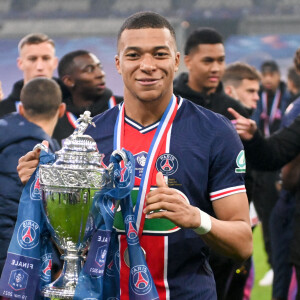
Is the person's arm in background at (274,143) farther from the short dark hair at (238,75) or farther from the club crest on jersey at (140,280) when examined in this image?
the short dark hair at (238,75)

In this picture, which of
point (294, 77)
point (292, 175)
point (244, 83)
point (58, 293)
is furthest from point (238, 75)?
point (58, 293)

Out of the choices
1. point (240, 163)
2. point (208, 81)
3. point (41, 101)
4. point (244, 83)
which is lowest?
point (240, 163)

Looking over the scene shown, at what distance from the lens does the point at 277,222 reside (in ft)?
17.0

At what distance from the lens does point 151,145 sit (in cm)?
260

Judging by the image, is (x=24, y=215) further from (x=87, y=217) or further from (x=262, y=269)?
(x=262, y=269)

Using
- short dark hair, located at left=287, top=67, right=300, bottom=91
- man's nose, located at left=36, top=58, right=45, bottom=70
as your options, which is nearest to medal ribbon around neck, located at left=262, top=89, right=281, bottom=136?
short dark hair, located at left=287, top=67, right=300, bottom=91

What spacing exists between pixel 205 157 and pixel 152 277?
43cm

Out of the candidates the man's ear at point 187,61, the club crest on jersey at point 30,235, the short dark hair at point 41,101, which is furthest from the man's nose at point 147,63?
the man's ear at point 187,61

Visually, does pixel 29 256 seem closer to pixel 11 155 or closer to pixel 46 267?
pixel 46 267

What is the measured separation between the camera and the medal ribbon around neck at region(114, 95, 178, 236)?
2553 millimetres

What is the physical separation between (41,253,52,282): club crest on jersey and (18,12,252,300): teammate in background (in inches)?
9.5

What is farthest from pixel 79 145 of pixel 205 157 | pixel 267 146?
pixel 267 146

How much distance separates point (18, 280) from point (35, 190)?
30 centimetres

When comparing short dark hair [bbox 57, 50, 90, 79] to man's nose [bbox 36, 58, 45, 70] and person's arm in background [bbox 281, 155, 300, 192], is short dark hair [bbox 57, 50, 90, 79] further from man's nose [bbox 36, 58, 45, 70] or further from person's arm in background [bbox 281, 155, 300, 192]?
person's arm in background [bbox 281, 155, 300, 192]
